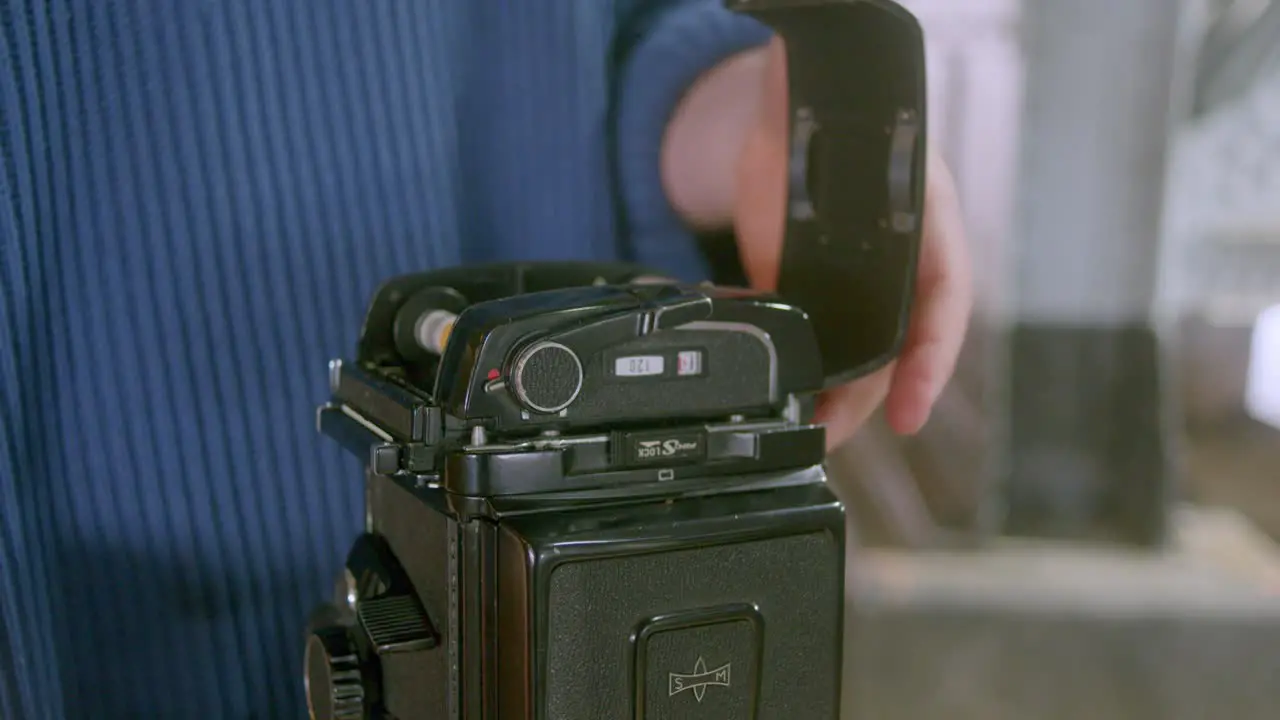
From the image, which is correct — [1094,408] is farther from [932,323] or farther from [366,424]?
[366,424]

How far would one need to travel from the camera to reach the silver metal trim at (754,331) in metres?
0.49

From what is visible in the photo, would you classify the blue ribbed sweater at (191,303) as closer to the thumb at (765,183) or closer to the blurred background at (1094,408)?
the thumb at (765,183)

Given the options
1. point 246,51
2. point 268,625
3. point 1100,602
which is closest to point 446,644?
point 268,625

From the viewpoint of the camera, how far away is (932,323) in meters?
0.64

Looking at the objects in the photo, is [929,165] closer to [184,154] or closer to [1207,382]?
[184,154]

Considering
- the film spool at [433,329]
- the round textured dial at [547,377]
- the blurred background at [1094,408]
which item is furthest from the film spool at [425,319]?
the blurred background at [1094,408]

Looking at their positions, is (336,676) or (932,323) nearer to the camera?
(336,676)

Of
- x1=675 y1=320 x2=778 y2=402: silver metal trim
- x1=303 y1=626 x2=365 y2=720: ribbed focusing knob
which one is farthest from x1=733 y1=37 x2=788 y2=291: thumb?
x1=303 y1=626 x2=365 y2=720: ribbed focusing knob

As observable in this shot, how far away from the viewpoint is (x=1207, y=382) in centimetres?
136

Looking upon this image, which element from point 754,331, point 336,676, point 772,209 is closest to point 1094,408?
point 772,209

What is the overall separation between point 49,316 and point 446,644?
35 centimetres

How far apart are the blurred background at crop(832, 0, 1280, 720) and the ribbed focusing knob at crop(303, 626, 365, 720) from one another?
81cm

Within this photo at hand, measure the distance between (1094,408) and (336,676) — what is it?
123cm

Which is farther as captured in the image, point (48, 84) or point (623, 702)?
point (48, 84)
